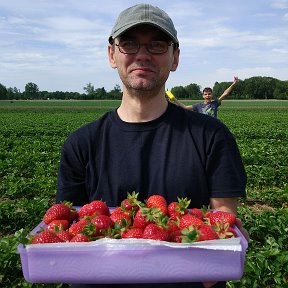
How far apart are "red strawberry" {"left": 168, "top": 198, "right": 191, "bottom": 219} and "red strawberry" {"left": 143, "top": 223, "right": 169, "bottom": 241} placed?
178 mm

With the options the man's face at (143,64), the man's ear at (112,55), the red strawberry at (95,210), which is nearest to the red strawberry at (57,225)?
the red strawberry at (95,210)

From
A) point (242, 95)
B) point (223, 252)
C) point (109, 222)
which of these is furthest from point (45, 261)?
point (242, 95)

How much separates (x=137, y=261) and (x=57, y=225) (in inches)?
19.2

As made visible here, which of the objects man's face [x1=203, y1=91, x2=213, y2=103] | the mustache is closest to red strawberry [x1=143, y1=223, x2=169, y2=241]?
the mustache

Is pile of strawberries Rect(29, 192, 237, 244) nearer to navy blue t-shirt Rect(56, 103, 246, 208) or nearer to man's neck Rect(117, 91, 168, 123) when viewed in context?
navy blue t-shirt Rect(56, 103, 246, 208)

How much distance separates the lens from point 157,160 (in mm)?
2203

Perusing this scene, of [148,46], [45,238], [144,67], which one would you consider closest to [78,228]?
[45,238]

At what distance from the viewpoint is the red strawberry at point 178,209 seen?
76.7 inches

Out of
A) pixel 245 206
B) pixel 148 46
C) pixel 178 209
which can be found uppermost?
pixel 148 46

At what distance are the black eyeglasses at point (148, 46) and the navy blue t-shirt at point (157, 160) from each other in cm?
33

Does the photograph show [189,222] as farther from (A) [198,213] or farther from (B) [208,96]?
(B) [208,96]

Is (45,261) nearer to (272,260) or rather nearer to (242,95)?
(272,260)

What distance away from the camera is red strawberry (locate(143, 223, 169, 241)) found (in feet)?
5.62

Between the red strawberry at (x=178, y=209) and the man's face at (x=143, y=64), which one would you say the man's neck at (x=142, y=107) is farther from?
the red strawberry at (x=178, y=209)
